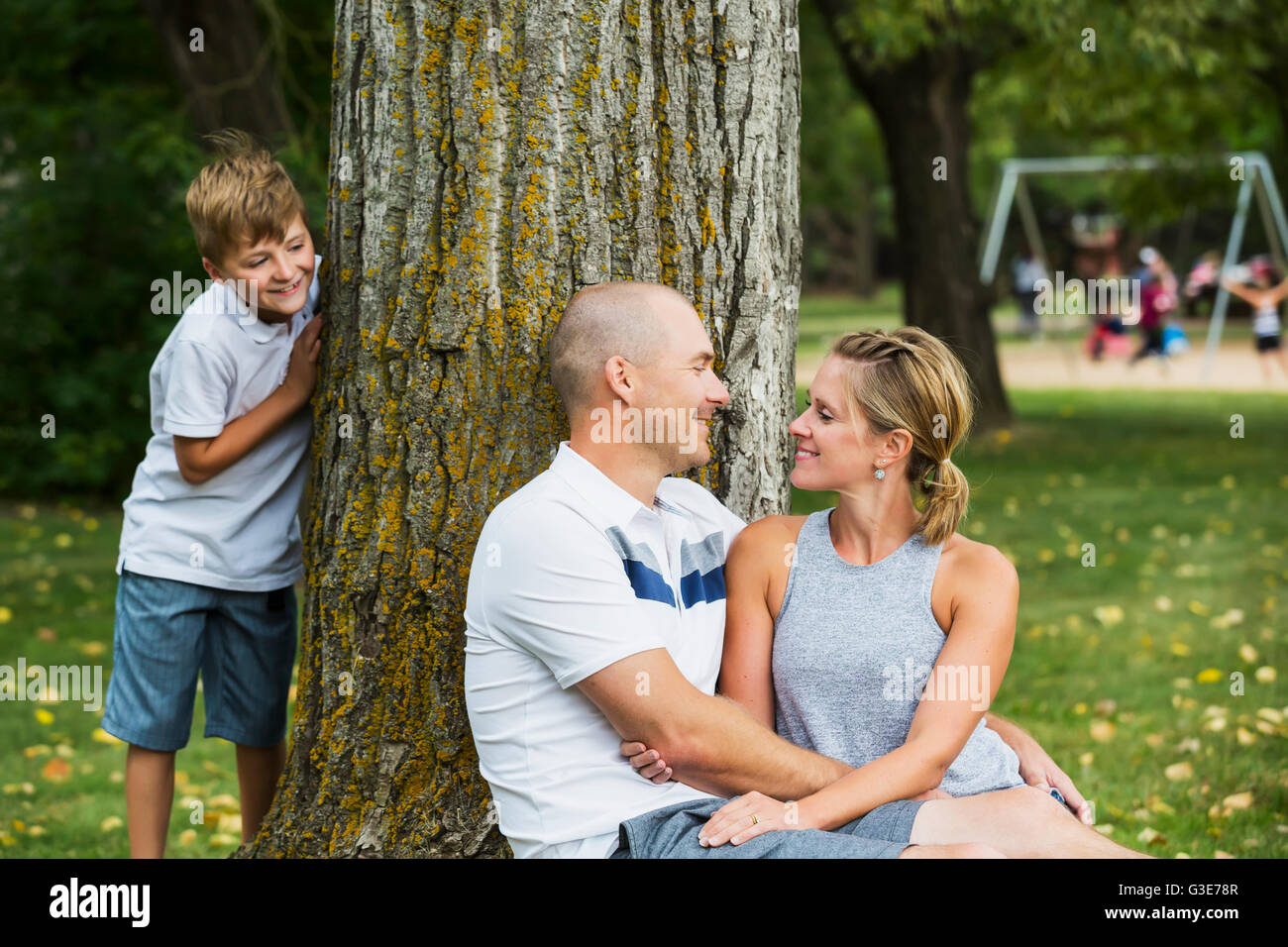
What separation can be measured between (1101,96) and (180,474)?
41.8 ft

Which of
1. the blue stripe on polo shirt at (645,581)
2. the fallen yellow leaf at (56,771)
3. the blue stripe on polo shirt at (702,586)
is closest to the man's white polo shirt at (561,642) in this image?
the blue stripe on polo shirt at (645,581)

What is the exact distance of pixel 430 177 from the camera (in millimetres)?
3117

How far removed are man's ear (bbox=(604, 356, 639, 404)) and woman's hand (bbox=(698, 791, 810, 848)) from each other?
2.74 ft

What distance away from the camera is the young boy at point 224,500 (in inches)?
128

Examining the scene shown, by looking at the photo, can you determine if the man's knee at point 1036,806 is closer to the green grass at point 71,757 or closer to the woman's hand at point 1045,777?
the woman's hand at point 1045,777

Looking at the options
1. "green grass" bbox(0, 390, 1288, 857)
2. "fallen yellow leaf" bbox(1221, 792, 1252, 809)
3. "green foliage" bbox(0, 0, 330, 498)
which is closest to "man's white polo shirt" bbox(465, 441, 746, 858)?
"green grass" bbox(0, 390, 1288, 857)

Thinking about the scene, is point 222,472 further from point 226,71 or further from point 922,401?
point 226,71

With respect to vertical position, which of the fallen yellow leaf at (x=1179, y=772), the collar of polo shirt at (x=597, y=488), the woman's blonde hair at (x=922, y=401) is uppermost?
the woman's blonde hair at (x=922, y=401)

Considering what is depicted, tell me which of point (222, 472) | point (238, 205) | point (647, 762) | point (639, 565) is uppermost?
point (238, 205)

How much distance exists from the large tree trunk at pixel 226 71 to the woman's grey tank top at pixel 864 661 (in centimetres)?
655

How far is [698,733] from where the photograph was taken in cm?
271

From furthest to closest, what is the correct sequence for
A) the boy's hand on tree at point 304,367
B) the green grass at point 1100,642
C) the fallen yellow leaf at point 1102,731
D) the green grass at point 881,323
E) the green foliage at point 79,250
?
the green grass at point 881,323, the green foliage at point 79,250, the fallen yellow leaf at point 1102,731, the green grass at point 1100,642, the boy's hand on tree at point 304,367

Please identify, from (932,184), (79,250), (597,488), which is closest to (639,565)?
(597,488)

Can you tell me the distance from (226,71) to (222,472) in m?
6.07
